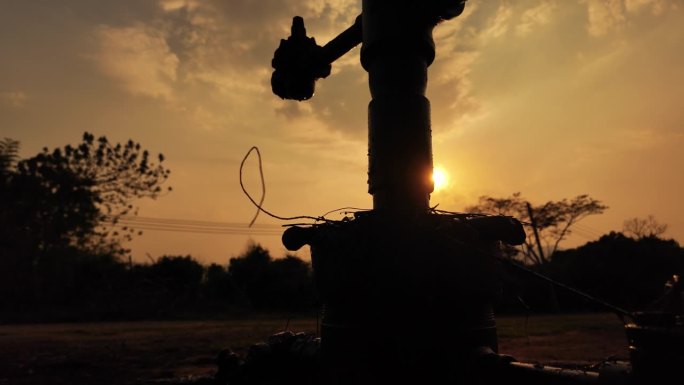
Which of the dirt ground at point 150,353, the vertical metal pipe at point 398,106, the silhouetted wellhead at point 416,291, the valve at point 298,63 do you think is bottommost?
the dirt ground at point 150,353

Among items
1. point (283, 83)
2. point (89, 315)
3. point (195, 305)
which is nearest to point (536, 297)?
point (195, 305)

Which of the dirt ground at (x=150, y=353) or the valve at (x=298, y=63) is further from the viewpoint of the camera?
the dirt ground at (x=150, y=353)

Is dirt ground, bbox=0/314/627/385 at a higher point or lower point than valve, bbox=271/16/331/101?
lower

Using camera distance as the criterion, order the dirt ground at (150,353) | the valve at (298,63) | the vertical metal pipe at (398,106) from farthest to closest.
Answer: the dirt ground at (150,353) < the valve at (298,63) < the vertical metal pipe at (398,106)

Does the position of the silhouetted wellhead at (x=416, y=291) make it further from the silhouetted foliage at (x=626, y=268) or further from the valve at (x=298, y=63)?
the silhouetted foliage at (x=626, y=268)

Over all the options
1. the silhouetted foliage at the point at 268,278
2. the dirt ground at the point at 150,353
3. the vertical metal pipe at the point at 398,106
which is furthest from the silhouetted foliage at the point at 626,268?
the vertical metal pipe at the point at 398,106

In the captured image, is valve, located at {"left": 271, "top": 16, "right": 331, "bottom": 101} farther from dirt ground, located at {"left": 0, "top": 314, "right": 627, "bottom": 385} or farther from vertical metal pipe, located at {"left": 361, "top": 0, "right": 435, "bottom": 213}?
dirt ground, located at {"left": 0, "top": 314, "right": 627, "bottom": 385}

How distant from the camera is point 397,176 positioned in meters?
1.95

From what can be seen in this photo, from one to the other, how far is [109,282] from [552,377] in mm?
38640

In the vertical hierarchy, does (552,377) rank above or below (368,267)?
below

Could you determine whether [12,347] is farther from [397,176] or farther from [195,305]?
[195,305]

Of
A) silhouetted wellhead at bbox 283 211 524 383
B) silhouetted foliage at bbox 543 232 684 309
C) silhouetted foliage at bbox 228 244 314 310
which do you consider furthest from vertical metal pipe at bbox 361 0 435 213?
silhouetted foliage at bbox 543 232 684 309

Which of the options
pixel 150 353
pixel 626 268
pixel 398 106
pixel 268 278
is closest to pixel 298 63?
pixel 398 106

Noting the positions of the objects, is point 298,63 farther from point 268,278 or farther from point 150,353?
point 268,278
